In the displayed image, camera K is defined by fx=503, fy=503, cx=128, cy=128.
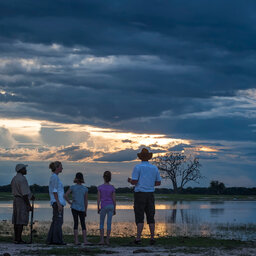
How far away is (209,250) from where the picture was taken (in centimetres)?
1362

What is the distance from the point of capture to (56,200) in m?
14.4

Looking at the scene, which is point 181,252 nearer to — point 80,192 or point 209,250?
point 209,250

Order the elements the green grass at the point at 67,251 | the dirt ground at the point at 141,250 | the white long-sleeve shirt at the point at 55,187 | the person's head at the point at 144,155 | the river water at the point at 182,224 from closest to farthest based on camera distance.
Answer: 1. the green grass at the point at 67,251
2. the dirt ground at the point at 141,250
3. the white long-sleeve shirt at the point at 55,187
4. the person's head at the point at 144,155
5. the river water at the point at 182,224

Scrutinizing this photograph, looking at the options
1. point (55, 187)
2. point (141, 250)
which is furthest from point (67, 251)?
point (55, 187)

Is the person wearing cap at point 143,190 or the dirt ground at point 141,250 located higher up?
the person wearing cap at point 143,190

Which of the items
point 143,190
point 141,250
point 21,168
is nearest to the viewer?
point 141,250

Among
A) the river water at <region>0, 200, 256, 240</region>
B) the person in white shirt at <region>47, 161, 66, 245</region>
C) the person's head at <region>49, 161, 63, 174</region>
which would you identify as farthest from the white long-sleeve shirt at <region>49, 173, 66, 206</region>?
the river water at <region>0, 200, 256, 240</region>

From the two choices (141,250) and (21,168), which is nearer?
(141,250)

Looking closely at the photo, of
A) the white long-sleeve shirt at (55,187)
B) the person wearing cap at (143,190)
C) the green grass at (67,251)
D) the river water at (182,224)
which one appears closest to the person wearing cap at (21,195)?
the white long-sleeve shirt at (55,187)

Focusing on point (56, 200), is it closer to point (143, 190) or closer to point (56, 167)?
point (56, 167)

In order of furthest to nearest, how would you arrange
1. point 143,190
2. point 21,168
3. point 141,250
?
point 21,168 → point 143,190 → point 141,250

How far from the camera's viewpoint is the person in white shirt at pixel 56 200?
1434 cm

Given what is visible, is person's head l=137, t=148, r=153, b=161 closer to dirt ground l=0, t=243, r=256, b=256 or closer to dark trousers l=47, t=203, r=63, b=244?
dirt ground l=0, t=243, r=256, b=256

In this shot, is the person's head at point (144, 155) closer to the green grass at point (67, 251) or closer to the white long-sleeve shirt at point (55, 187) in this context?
the white long-sleeve shirt at point (55, 187)
